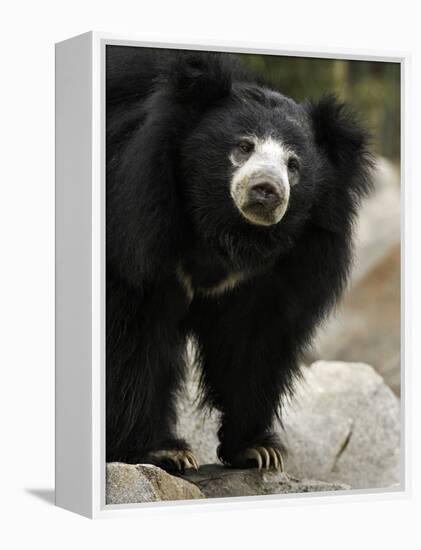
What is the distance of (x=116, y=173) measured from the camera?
6.15 meters

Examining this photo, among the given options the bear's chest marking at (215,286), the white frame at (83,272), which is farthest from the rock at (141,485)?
the bear's chest marking at (215,286)

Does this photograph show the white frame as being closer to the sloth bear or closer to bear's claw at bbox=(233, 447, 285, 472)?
the sloth bear

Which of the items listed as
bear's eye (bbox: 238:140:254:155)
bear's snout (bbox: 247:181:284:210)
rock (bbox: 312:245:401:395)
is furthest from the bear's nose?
rock (bbox: 312:245:401:395)

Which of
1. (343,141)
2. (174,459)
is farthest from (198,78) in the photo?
(174,459)

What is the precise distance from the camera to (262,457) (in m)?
6.81

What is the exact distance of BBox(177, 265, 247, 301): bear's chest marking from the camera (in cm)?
642

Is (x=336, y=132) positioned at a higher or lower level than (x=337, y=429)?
higher

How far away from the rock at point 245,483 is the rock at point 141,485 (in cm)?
33

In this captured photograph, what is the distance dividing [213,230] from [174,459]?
1.25 metres

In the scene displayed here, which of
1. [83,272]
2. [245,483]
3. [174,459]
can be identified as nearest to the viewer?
[83,272]

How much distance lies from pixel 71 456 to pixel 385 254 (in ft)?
22.9

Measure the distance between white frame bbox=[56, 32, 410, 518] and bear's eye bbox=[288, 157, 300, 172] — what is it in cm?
60

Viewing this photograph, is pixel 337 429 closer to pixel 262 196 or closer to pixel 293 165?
pixel 293 165

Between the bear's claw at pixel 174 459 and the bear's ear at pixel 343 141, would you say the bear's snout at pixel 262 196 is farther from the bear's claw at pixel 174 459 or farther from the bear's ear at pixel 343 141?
the bear's claw at pixel 174 459
